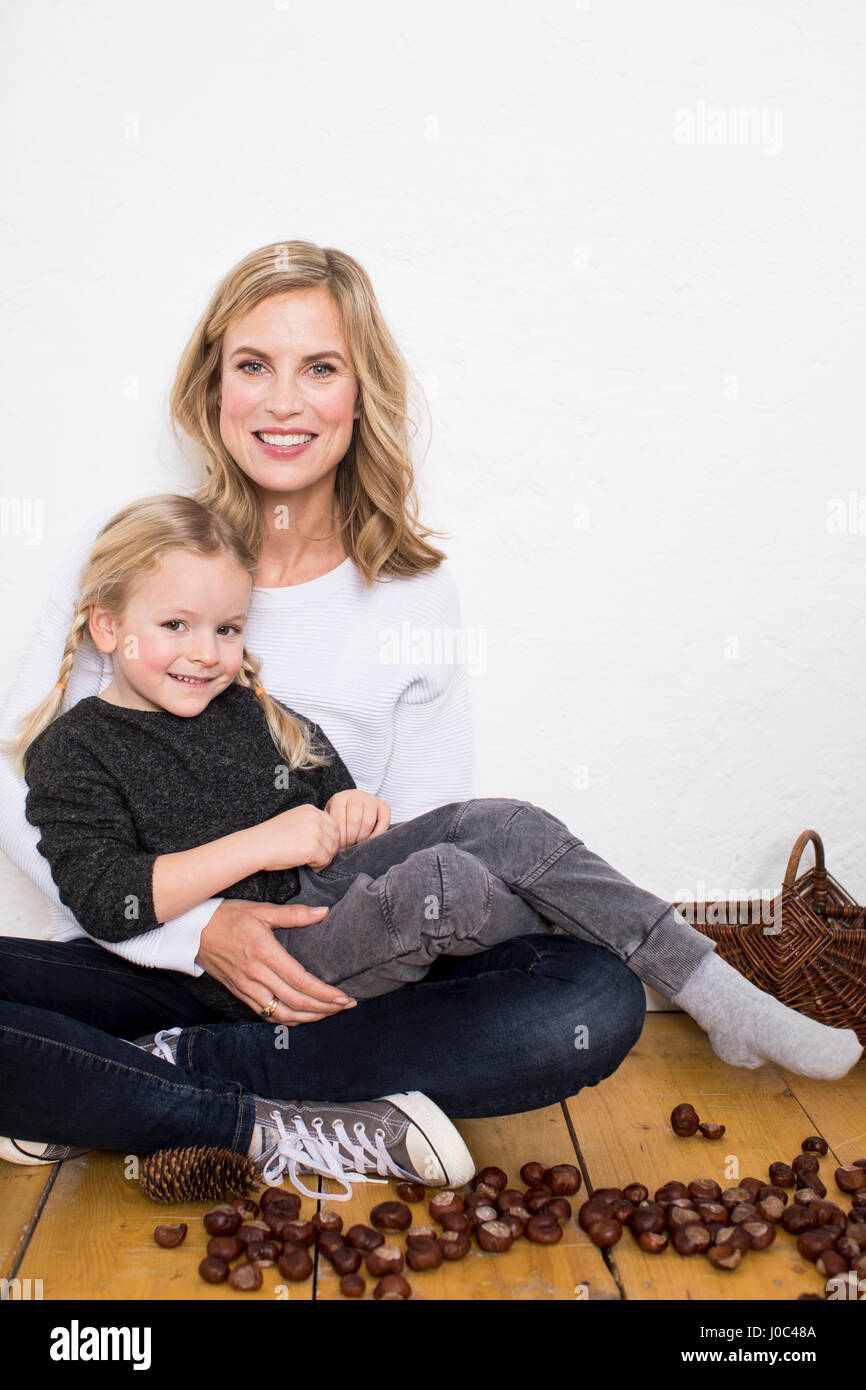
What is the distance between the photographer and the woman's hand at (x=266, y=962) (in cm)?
154

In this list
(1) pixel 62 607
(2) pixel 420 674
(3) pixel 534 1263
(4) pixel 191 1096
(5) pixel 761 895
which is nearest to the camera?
(3) pixel 534 1263

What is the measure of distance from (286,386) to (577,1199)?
3.91 ft

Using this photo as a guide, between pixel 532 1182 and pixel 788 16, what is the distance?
1.85 m

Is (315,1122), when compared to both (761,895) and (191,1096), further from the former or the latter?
(761,895)

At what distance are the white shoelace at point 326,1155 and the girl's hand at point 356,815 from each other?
0.39 metres

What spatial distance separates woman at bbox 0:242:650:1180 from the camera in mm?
1510

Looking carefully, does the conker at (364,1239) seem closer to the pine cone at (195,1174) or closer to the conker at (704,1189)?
the pine cone at (195,1174)

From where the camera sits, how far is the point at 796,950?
6.19ft

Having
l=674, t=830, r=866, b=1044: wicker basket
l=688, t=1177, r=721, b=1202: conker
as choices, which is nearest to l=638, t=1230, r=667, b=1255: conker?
l=688, t=1177, r=721, b=1202: conker

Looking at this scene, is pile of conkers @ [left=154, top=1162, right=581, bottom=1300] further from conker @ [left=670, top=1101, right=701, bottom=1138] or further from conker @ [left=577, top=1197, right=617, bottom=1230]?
conker @ [left=670, top=1101, right=701, bottom=1138]

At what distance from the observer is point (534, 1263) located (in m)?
1.37

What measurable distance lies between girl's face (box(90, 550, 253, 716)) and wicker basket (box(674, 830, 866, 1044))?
3.05 feet

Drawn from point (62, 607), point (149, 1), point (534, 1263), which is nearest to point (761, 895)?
point (534, 1263)

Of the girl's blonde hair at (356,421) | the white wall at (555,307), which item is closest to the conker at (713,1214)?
the white wall at (555,307)
